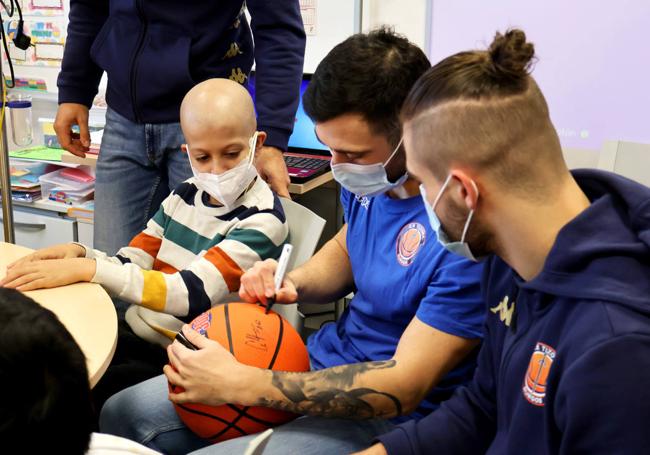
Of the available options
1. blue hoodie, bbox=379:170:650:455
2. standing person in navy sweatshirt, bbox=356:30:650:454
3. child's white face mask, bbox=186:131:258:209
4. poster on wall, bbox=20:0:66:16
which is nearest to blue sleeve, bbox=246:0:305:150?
child's white face mask, bbox=186:131:258:209

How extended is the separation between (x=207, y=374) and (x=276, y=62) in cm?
113

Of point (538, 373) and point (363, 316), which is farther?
point (363, 316)

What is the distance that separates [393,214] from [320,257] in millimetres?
318

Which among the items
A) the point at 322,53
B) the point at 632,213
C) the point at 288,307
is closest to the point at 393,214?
the point at 288,307

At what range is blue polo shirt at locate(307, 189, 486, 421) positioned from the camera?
1265 mm

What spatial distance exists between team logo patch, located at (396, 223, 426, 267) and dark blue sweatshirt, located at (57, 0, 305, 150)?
734 millimetres

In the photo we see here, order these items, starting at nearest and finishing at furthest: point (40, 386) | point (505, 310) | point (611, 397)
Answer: point (40, 386), point (611, 397), point (505, 310)

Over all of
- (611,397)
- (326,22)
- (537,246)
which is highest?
(326,22)

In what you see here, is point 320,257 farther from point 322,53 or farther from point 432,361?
point 322,53

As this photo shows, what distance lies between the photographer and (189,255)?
6.13 ft

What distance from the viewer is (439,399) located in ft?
4.52

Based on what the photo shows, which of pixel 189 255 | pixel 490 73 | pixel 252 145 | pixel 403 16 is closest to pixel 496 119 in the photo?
pixel 490 73

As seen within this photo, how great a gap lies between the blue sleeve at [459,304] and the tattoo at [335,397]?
0.41 ft

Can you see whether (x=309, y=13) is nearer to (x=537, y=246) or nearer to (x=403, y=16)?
(x=403, y=16)
